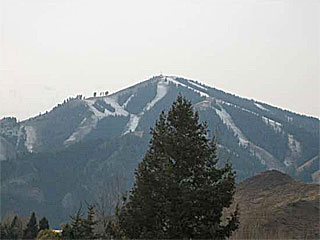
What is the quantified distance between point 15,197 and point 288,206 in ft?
375

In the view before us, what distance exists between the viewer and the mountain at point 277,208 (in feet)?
81.5

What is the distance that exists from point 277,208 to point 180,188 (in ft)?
61.6

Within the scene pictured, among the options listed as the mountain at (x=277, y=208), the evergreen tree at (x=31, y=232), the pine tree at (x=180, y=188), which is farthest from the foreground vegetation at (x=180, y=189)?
the evergreen tree at (x=31, y=232)

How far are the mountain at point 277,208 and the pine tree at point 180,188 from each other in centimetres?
711

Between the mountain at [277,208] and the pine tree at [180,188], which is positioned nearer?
the pine tree at [180,188]

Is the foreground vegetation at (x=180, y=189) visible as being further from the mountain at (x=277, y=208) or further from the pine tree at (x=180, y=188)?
the mountain at (x=277, y=208)

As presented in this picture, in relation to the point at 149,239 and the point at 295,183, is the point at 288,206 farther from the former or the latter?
the point at 149,239

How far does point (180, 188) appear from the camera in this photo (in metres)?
13.2

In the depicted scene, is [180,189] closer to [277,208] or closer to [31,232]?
[277,208]

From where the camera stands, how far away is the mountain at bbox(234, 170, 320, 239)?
2484 centimetres

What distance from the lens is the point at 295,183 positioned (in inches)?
1593

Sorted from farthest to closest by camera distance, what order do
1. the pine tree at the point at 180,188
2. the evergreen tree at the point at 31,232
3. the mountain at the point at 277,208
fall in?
1. the evergreen tree at the point at 31,232
2. the mountain at the point at 277,208
3. the pine tree at the point at 180,188

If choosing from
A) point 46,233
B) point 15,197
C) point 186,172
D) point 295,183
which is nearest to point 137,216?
point 186,172

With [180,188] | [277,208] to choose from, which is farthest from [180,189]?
[277,208]
